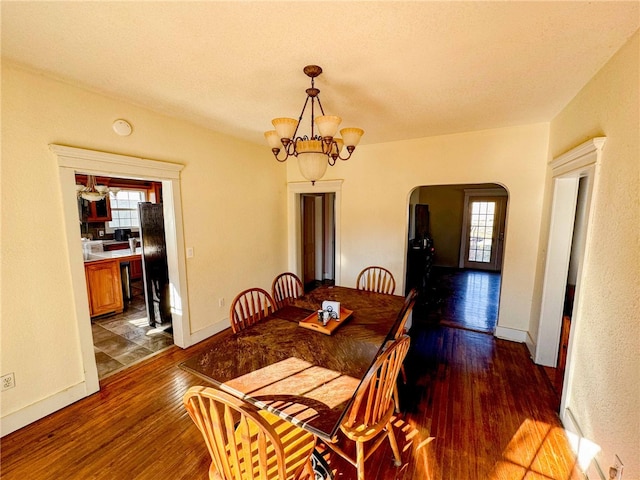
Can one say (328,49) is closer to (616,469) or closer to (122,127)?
(122,127)

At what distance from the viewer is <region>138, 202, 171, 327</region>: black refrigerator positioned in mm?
3429

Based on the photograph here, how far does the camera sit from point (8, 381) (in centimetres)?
189

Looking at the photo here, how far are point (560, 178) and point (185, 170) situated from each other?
380 centimetres

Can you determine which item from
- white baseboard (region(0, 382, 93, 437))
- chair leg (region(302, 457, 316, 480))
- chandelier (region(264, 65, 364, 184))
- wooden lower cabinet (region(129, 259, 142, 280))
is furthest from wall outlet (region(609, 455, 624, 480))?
wooden lower cabinet (region(129, 259, 142, 280))

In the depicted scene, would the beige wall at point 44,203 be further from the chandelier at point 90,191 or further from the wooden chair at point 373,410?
the chandelier at point 90,191

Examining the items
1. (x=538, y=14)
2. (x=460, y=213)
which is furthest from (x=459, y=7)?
(x=460, y=213)

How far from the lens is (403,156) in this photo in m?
3.63

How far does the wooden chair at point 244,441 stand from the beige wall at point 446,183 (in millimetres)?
2838

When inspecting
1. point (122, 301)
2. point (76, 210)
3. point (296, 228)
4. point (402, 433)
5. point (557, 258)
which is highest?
point (76, 210)

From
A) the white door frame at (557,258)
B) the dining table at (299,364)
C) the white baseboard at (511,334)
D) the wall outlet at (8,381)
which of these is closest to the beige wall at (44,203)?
the wall outlet at (8,381)

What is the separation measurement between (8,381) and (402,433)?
9.26ft

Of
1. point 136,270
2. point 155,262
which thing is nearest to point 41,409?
point 155,262

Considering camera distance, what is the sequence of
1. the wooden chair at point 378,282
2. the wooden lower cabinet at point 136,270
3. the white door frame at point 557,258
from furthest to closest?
1. the wooden lower cabinet at point 136,270
2. the wooden chair at point 378,282
3. the white door frame at point 557,258

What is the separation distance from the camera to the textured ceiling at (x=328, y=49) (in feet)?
4.27
